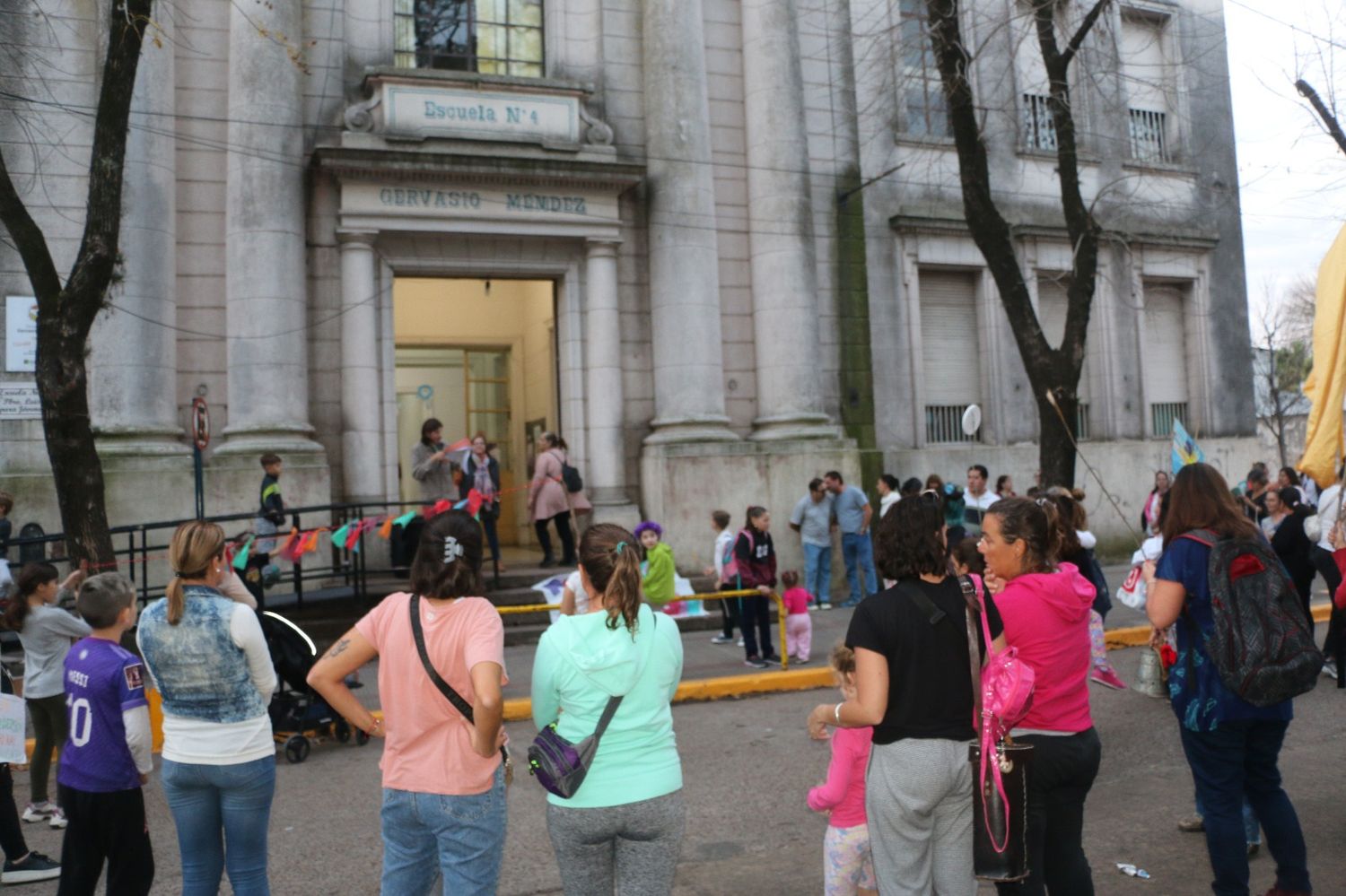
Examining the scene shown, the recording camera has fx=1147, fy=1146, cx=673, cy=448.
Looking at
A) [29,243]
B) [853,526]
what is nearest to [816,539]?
[853,526]

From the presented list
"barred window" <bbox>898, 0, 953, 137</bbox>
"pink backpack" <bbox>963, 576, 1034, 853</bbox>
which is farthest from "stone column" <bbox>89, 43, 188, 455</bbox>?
"pink backpack" <bbox>963, 576, 1034, 853</bbox>

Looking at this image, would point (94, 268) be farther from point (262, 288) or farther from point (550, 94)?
point (550, 94)

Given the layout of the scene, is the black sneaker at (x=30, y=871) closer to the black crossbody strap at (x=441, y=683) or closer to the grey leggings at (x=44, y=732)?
the grey leggings at (x=44, y=732)

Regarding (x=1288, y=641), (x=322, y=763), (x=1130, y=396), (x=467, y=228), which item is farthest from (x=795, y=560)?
(x=1288, y=641)

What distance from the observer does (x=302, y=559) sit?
13703 mm

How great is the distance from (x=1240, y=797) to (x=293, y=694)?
259 inches

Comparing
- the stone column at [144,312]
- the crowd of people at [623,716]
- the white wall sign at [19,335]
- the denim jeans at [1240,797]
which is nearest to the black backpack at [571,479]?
the stone column at [144,312]

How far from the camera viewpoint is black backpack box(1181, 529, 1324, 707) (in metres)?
4.44

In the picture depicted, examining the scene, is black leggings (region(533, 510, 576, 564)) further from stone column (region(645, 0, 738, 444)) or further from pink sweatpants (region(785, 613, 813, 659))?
pink sweatpants (region(785, 613, 813, 659))

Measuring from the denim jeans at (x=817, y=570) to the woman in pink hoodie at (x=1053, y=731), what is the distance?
36.6ft

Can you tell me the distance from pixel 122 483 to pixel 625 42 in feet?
30.2

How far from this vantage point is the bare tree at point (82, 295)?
366 inches

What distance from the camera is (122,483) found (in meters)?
13.5

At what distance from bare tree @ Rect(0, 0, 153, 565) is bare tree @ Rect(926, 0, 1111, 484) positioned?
8.23m
